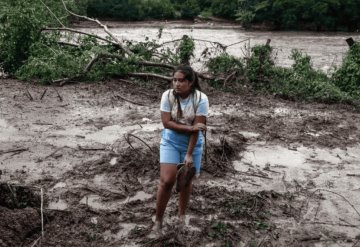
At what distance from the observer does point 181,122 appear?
12.9 ft

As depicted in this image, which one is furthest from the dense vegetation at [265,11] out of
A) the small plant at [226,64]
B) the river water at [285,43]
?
the small plant at [226,64]

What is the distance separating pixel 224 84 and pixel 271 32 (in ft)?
87.2

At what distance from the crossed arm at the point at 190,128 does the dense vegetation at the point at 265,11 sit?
30324 millimetres

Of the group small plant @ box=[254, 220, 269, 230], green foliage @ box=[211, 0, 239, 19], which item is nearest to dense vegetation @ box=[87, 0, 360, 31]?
green foliage @ box=[211, 0, 239, 19]

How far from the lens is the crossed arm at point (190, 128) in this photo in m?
3.85

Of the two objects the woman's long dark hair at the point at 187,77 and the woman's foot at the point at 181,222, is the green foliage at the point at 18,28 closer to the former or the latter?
the woman's foot at the point at 181,222

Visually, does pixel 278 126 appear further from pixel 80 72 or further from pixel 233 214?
pixel 80 72

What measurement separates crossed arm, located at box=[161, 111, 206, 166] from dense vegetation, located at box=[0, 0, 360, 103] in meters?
6.10

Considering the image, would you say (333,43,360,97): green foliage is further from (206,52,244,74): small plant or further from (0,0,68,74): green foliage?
(0,0,68,74): green foliage

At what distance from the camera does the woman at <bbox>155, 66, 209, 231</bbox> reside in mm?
3852

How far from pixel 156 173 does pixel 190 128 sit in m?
2.04

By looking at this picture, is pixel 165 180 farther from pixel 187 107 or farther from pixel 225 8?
pixel 225 8

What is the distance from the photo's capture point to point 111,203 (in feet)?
16.3

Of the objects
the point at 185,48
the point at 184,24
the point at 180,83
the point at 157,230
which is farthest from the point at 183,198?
the point at 184,24
